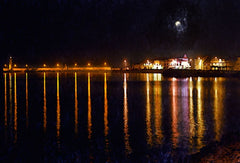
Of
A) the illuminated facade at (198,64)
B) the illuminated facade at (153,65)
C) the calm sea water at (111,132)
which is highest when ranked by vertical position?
the illuminated facade at (153,65)

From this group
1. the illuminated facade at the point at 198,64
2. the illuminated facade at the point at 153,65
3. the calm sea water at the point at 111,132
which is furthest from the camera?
the illuminated facade at the point at 153,65

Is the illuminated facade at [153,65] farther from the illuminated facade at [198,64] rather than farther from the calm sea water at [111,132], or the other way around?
the calm sea water at [111,132]

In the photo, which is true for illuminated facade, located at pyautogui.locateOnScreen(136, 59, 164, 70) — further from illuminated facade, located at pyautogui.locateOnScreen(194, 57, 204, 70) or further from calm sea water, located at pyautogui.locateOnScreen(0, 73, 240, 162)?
calm sea water, located at pyautogui.locateOnScreen(0, 73, 240, 162)

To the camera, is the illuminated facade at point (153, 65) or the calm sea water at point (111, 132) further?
the illuminated facade at point (153, 65)

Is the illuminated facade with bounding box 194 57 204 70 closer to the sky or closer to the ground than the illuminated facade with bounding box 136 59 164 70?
closer to the ground

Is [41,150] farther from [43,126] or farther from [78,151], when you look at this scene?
[43,126]

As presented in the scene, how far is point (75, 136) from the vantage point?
45.0ft

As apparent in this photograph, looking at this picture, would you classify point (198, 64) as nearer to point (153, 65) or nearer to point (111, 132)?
point (153, 65)

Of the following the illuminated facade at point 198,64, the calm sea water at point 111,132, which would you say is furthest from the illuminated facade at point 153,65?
the calm sea water at point 111,132

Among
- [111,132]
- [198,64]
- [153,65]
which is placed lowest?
[111,132]

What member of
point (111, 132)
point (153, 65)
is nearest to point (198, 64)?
point (153, 65)

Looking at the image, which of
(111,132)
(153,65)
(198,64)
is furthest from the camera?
(153,65)

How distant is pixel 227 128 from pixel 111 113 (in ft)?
24.2

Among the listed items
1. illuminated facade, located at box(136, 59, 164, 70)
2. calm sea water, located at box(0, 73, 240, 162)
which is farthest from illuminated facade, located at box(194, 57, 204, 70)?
calm sea water, located at box(0, 73, 240, 162)
